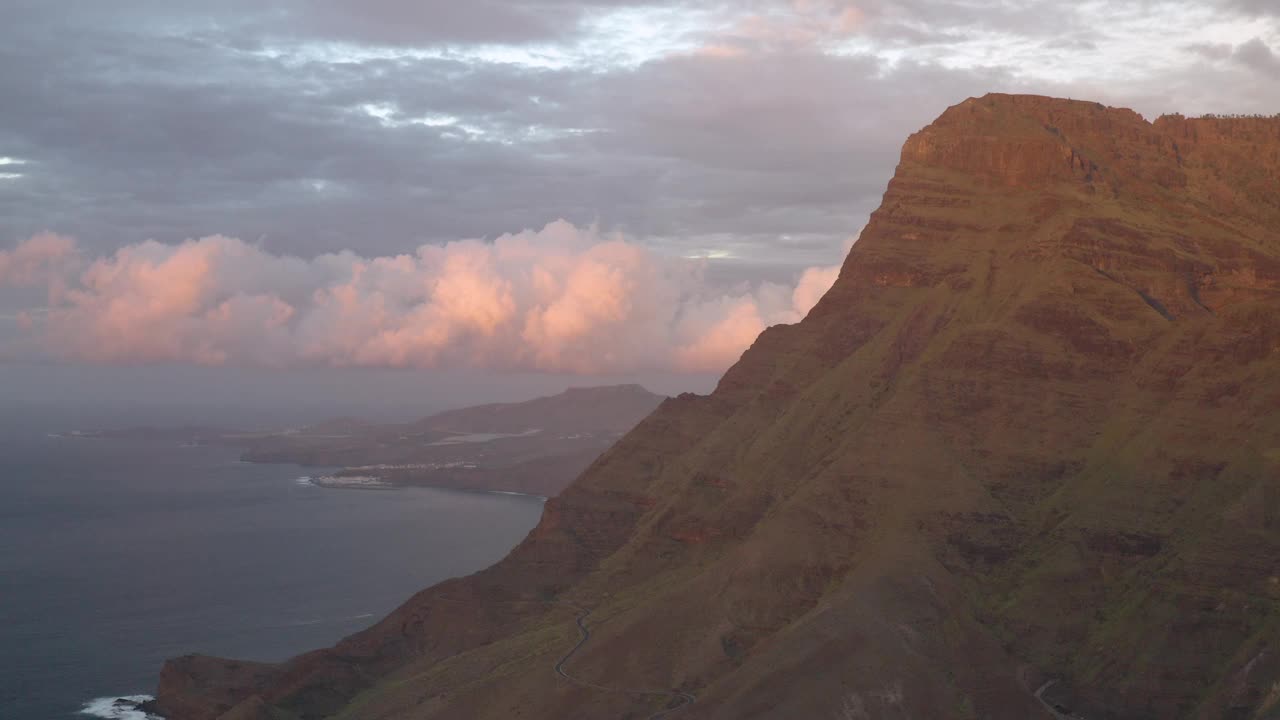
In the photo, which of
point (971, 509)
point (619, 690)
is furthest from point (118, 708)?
point (971, 509)

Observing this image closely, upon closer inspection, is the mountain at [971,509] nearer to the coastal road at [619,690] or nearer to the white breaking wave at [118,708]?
the coastal road at [619,690]

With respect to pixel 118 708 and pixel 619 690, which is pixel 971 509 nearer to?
pixel 619 690

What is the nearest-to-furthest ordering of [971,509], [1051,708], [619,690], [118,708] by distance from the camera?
[1051,708], [619,690], [971,509], [118,708]

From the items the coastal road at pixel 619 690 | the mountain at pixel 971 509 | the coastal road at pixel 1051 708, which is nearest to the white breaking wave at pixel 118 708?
the mountain at pixel 971 509

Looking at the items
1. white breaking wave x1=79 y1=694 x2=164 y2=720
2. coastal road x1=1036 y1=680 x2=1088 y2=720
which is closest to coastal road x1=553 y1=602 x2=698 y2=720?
coastal road x1=1036 y1=680 x2=1088 y2=720

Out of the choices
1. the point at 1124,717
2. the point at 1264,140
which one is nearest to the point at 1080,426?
the point at 1124,717

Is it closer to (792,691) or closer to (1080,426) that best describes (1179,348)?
(1080,426)
